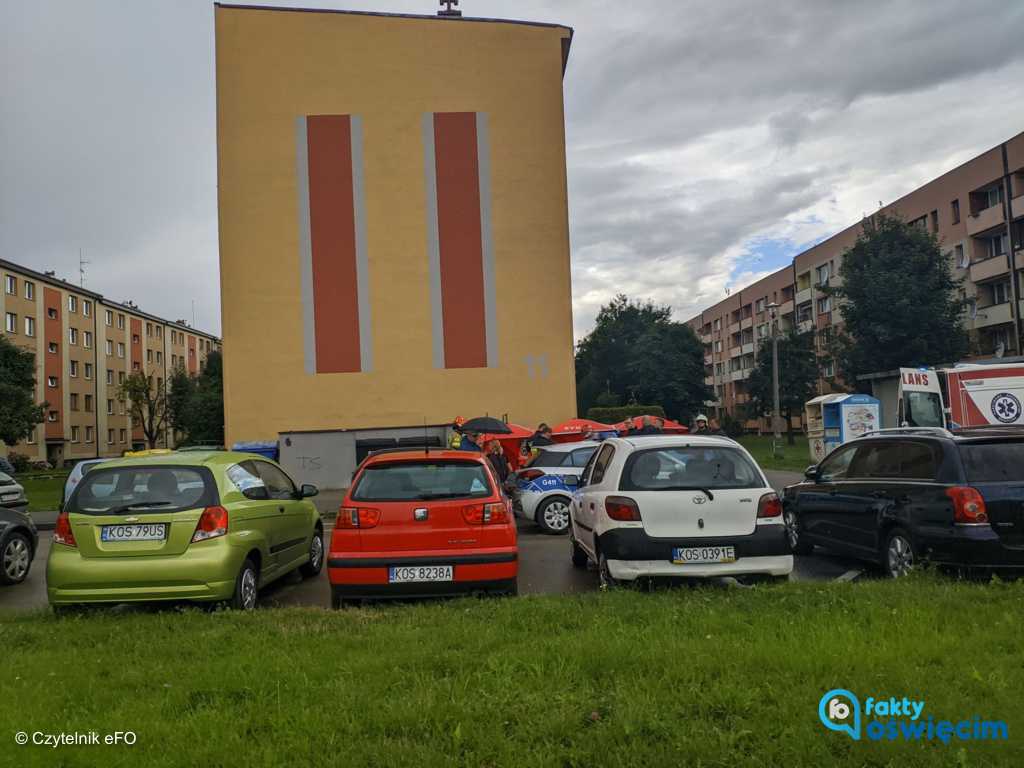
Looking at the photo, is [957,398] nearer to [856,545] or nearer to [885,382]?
[885,382]

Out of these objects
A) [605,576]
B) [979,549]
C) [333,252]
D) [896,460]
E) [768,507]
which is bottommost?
[605,576]

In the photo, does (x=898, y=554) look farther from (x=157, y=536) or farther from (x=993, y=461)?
(x=157, y=536)

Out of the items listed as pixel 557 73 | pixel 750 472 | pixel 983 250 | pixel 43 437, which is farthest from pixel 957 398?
pixel 43 437

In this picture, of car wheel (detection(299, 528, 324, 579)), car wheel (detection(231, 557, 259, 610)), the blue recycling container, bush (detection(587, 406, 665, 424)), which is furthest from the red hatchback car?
bush (detection(587, 406, 665, 424))

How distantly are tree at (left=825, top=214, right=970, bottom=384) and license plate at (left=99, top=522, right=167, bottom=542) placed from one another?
3549 centimetres

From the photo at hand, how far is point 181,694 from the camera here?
4.41 metres

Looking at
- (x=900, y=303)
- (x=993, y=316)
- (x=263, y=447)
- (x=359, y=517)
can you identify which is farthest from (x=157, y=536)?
(x=993, y=316)

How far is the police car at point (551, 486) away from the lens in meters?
13.3

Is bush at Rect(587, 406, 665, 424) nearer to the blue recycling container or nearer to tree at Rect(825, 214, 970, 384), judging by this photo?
tree at Rect(825, 214, 970, 384)

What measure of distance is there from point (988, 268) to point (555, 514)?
3800cm

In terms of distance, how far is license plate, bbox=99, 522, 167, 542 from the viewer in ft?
22.3

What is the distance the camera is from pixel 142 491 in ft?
23.0

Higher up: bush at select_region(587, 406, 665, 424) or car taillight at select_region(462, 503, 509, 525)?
bush at select_region(587, 406, 665, 424)

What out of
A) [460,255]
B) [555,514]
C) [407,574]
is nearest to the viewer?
[407,574]
